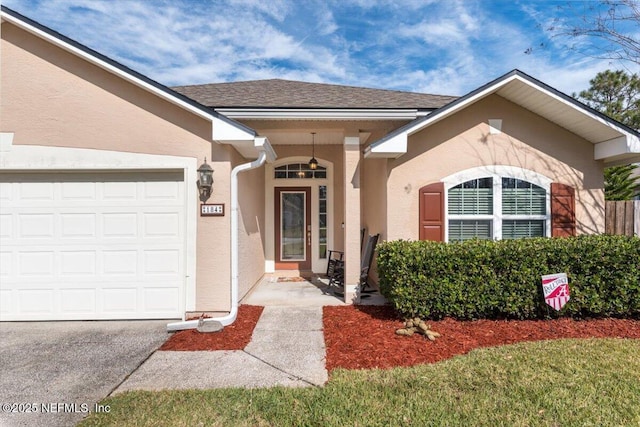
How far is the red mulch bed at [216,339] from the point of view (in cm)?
425

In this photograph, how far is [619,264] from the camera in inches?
190

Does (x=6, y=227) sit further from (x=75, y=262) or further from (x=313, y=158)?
(x=313, y=158)

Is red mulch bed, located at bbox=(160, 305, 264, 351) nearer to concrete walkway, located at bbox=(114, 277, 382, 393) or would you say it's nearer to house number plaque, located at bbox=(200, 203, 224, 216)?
concrete walkway, located at bbox=(114, 277, 382, 393)

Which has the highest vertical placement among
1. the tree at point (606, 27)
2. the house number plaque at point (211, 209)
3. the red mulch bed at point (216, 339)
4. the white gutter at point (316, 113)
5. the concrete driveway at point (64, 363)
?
the tree at point (606, 27)

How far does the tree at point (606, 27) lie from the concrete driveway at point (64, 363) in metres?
9.48

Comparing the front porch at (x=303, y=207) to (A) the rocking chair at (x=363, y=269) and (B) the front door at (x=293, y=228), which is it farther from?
(A) the rocking chair at (x=363, y=269)

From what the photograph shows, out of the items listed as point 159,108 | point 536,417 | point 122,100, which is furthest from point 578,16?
point 122,100

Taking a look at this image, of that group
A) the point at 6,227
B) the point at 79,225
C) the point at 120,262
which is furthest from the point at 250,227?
the point at 6,227

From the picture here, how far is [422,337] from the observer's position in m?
4.44

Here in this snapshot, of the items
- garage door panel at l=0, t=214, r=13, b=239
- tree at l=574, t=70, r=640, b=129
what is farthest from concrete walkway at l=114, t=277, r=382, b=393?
tree at l=574, t=70, r=640, b=129

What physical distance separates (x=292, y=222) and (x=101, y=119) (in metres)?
4.93

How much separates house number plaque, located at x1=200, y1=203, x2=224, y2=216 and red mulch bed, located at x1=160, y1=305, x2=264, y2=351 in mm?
1798

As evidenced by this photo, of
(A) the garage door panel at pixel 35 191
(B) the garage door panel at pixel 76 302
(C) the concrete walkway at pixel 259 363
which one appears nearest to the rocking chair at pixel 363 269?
(C) the concrete walkway at pixel 259 363

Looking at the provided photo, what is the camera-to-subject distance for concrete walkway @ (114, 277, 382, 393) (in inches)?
132
